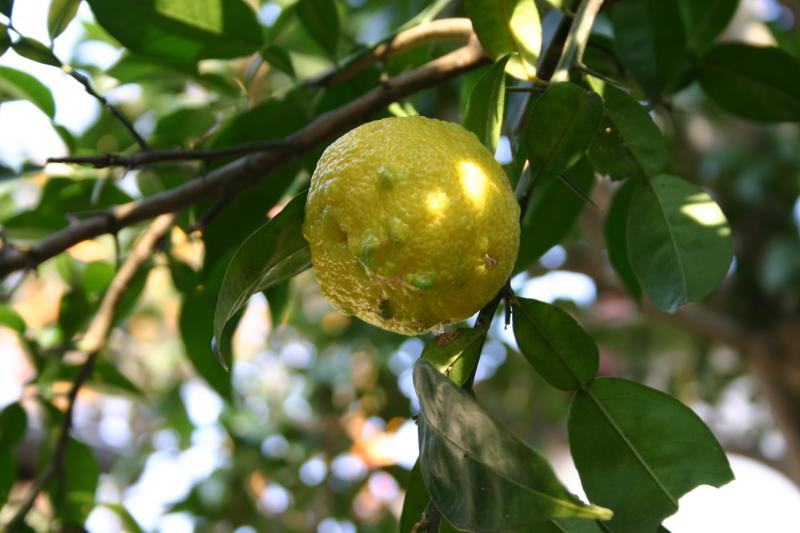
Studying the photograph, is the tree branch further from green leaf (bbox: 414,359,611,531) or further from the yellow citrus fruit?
green leaf (bbox: 414,359,611,531)

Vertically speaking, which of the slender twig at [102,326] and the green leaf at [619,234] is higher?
the green leaf at [619,234]

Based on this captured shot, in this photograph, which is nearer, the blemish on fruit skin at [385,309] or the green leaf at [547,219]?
the blemish on fruit skin at [385,309]

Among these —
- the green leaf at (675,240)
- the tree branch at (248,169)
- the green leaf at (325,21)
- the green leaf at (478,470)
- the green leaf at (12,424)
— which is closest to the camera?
the green leaf at (478,470)

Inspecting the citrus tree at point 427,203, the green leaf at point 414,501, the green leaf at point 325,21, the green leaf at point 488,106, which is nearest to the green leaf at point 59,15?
the citrus tree at point 427,203

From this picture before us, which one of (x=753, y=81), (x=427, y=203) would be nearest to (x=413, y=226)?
(x=427, y=203)

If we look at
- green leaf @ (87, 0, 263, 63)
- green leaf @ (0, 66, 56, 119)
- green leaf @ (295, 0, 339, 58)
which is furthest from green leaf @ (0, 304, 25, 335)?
green leaf @ (295, 0, 339, 58)

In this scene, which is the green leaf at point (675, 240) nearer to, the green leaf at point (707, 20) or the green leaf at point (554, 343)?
the green leaf at point (554, 343)

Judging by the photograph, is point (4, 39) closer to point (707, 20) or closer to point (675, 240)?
point (675, 240)
